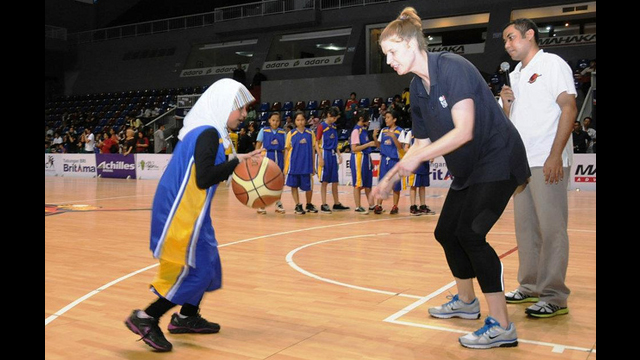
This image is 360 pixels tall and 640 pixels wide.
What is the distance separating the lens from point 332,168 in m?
10.1

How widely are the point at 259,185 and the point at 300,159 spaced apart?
18.2ft

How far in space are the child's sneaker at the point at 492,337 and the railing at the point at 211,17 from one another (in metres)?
21.1

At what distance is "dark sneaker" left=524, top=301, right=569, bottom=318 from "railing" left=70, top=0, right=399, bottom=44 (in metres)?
20.5

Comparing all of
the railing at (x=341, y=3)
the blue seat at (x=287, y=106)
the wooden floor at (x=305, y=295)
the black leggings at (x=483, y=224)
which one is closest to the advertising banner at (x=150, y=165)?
the blue seat at (x=287, y=106)

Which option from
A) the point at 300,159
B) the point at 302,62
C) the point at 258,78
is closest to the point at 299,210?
the point at 300,159

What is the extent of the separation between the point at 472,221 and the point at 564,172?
1003mm

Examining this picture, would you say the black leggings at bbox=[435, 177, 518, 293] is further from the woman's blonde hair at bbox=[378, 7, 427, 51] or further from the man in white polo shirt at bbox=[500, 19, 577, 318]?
the woman's blonde hair at bbox=[378, 7, 427, 51]

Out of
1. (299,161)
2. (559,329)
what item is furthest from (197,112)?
(299,161)

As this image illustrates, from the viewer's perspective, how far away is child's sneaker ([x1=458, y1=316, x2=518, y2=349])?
313 centimetres

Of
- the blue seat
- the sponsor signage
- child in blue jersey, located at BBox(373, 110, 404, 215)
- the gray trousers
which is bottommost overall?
the gray trousers

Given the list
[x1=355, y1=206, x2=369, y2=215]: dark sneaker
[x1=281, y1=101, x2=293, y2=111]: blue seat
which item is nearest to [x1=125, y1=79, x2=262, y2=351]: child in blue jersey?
[x1=355, y1=206, x2=369, y2=215]: dark sneaker

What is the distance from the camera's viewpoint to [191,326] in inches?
136

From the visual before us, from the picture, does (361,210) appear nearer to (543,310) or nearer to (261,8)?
(543,310)
